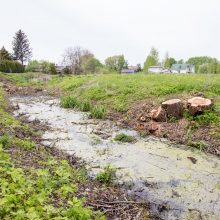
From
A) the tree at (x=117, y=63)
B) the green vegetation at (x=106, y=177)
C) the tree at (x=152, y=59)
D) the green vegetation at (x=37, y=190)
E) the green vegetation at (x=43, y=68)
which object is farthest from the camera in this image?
the tree at (x=117, y=63)

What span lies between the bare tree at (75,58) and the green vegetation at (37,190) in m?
43.3

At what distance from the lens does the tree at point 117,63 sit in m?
58.4

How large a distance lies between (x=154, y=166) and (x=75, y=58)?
47137mm

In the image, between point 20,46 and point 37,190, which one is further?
point 20,46

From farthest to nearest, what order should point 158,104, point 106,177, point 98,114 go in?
1. point 158,104
2. point 98,114
3. point 106,177

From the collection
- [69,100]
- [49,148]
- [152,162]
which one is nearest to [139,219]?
[152,162]

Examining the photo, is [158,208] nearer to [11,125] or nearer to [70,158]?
[70,158]

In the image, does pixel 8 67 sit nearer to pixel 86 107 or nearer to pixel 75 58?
pixel 75 58

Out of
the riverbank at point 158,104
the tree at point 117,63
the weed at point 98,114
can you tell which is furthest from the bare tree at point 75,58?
the weed at point 98,114

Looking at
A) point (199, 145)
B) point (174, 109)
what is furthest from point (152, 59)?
point (199, 145)

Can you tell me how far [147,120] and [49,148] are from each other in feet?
14.0

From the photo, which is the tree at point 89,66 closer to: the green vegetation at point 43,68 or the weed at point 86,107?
the green vegetation at point 43,68

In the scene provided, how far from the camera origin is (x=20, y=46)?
58.3 m

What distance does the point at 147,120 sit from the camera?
10266 mm
